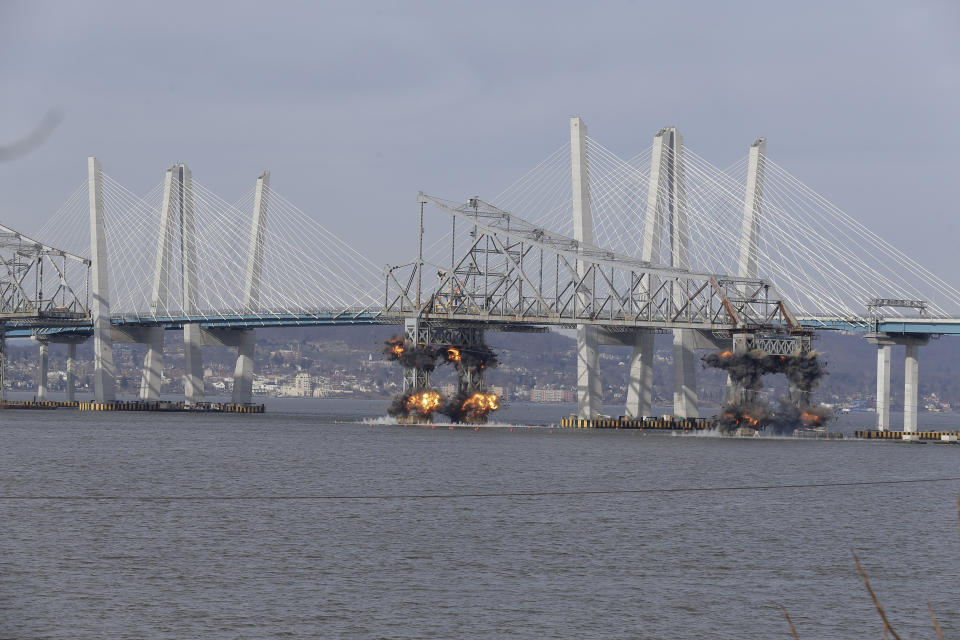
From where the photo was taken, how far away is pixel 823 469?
275 ft

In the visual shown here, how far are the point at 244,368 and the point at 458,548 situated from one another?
429ft

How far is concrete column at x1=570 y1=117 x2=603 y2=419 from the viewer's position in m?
125

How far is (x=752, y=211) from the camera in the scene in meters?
127

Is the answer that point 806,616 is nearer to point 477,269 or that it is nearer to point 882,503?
point 882,503

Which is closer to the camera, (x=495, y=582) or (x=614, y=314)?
(x=495, y=582)

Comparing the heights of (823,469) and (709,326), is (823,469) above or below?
below

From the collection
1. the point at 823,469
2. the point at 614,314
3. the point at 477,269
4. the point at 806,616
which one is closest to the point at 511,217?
the point at 477,269

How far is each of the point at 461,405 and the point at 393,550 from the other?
331 feet

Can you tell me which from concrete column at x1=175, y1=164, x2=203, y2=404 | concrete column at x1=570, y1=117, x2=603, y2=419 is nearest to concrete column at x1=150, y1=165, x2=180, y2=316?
concrete column at x1=175, y1=164, x2=203, y2=404

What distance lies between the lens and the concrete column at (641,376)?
435 feet

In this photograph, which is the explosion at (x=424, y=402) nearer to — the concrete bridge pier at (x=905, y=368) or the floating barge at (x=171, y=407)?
the floating barge at (x=171, y=407)

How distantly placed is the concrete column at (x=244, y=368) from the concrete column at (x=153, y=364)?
9909 mm

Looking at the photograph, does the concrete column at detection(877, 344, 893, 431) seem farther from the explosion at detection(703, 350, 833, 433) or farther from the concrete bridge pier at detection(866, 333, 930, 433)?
the explosion at detection(703, 350, 833, 433)

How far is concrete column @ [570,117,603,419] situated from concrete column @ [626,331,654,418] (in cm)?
512
